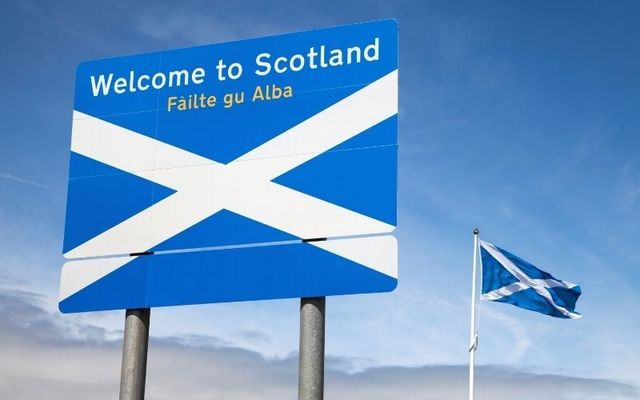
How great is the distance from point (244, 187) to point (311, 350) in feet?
7.26

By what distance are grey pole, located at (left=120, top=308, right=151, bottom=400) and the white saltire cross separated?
0.70 metres

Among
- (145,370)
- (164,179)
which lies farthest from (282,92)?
(145,370)

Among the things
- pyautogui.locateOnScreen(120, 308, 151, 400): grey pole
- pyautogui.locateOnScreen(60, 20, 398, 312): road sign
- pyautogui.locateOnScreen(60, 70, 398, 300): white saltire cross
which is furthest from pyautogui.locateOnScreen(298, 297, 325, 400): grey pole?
pyautogui.locateOnScreen(120, 308, 151, 400): grey pole

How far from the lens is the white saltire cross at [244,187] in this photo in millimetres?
10703

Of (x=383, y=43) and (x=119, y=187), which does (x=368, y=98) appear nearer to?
(x=383, y=43)

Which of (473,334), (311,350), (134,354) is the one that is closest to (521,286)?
(473,334)

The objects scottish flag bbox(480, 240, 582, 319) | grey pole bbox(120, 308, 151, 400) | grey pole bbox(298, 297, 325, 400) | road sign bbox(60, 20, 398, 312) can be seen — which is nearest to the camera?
grey pole bbox(298, 297, 325, 400)

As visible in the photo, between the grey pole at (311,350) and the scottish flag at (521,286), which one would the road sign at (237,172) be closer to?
the grey pole at (311,350)

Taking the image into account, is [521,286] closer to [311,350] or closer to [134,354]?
[311,350]

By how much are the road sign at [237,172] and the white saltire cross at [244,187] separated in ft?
0.05

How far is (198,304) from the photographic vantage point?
36.0ft

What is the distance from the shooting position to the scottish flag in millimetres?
16547

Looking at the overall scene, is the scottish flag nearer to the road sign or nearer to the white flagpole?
the white flagpole

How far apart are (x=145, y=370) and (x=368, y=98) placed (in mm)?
4242
